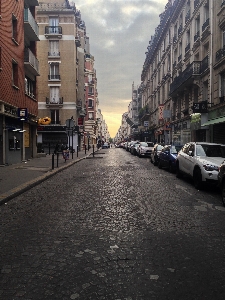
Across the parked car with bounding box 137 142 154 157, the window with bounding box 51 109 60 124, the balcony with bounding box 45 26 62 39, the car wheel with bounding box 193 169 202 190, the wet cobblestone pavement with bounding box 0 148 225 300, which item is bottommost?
the wet cobblestone pavement with bounding box 0 148 225 300

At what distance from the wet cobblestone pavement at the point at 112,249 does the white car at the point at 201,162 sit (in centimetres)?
168

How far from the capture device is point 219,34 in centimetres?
2184

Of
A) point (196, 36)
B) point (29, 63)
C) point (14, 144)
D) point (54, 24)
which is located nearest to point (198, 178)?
point (14, 144)

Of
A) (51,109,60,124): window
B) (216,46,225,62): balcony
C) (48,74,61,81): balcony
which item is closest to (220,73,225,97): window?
(216,46,225,62): balcony

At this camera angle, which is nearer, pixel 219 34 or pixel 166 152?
pixel 166 152

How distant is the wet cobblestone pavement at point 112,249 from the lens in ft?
9.61

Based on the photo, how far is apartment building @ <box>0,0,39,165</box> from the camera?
16750 mm

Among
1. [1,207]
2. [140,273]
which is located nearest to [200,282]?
[140,273]

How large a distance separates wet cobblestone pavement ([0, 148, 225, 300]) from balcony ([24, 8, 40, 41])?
56.6 ft

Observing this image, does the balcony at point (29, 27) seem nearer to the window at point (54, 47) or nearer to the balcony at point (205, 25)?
the balcony at point (205, 25)

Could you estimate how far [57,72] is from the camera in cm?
4288

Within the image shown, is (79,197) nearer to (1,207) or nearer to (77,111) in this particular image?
(1,207)

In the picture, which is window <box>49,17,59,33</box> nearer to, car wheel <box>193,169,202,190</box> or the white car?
the white car

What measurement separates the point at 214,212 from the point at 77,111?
41076 mm
